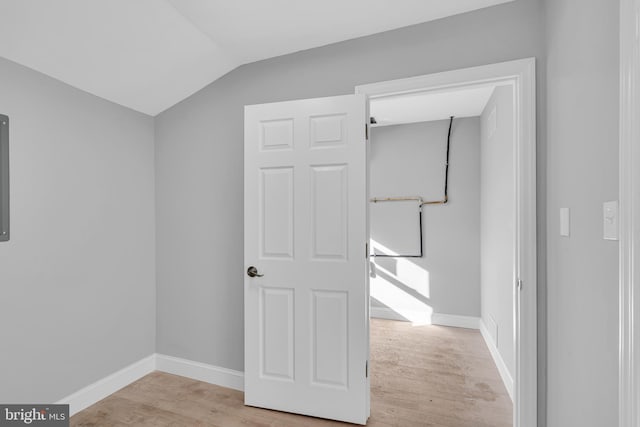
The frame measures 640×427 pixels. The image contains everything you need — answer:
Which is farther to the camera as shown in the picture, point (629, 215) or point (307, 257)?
point (307, 257)

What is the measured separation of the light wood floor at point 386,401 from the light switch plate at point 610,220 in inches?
60.5

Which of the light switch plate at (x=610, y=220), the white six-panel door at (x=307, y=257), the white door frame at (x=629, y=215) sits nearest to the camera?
the white door frame at (x=629, y=215)

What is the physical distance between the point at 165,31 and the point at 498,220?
2866 mm

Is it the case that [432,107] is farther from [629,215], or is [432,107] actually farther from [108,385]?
[108,385]

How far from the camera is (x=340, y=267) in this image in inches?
79.4

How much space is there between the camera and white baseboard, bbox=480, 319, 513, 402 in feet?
7.84

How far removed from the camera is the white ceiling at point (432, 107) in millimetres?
3141

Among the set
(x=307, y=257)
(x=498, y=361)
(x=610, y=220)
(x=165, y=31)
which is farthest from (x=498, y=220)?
(x=165, y=31)

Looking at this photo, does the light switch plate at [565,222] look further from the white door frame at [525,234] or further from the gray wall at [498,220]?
the gray wall at [498,220]

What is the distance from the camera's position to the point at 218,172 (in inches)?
97.7

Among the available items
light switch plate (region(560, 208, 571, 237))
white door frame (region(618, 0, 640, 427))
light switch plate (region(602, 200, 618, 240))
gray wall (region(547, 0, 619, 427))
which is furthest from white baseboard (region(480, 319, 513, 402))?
light switch plate (region(602, 200, 618, 240))

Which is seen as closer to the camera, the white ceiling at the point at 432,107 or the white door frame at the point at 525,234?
the white door frame at the point at 525,234

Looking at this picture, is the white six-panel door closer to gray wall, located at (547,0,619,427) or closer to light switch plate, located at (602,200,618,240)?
gray wall, located at (547,0,619,427)

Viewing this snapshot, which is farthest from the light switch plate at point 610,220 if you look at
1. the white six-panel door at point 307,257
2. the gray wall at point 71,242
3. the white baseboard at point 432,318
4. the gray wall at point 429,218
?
the white baseboard at point 432,318
